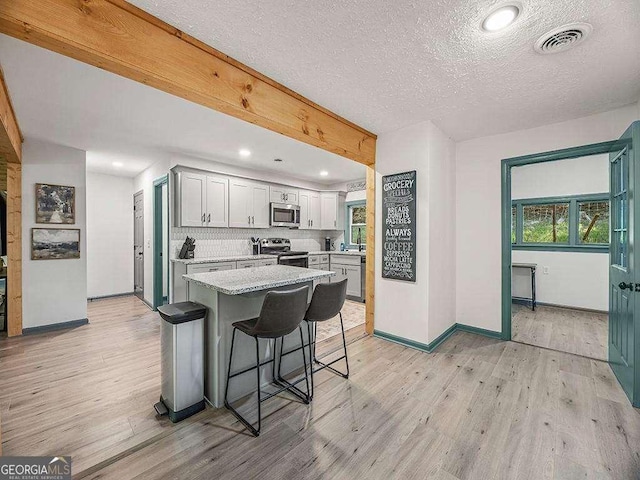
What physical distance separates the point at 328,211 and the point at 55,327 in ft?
16.5

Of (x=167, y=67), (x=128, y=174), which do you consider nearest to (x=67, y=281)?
(x=128, y=174)

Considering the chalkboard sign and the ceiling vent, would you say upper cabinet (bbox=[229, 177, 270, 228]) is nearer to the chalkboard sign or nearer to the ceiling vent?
the chalkboard sign

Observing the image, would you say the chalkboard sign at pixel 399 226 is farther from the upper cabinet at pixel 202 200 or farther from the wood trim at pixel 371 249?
the upper cabinet at pixel 202 200

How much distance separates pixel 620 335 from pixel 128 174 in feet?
25.1

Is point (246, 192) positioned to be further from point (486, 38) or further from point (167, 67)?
point (486, 38)

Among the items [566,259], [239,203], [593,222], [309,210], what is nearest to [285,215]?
[309,210]

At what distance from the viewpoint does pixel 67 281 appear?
13.3ft

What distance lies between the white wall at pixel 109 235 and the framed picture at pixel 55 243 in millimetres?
1721

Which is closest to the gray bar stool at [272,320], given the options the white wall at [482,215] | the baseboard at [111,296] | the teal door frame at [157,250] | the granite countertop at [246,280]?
the granite countertop at [246,280]

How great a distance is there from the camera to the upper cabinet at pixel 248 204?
4887 mm

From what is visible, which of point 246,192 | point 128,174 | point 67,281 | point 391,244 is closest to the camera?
point 391,244

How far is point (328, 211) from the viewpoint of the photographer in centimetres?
645

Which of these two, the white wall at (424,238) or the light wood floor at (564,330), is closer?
the white wall at (424,238)

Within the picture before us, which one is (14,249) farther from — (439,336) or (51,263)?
(439,336)
